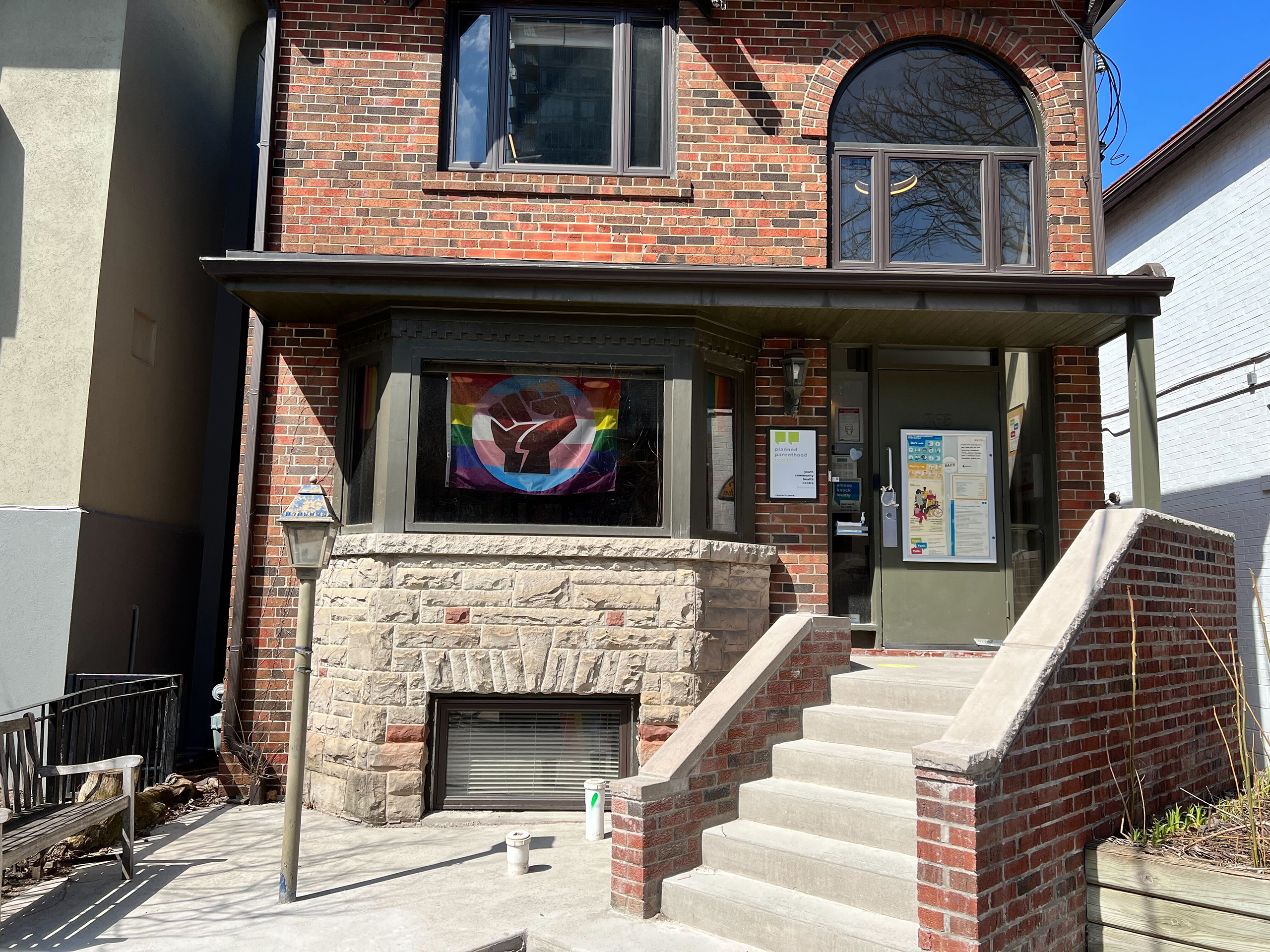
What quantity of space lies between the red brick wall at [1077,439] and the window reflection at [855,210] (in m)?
1.78

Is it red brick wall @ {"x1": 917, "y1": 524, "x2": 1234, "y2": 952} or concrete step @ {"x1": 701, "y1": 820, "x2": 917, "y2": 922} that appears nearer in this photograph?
red brick wall @ {"x1": 917, "y1": 524, "x2": 1234, "y2": 952}

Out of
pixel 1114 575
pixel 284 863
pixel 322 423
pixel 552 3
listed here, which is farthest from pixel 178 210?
pixel 1114 575

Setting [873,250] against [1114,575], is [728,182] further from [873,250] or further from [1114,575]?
[1114,575]

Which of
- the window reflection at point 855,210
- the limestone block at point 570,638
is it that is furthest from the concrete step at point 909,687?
the window reflection at point 855,210

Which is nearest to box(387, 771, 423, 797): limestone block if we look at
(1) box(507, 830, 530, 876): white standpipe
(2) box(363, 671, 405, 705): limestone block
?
(2) box(363, 671, 405, 705): limestone block

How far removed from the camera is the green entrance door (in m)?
7.55

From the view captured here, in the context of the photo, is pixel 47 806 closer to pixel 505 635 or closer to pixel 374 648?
pixel 374 648

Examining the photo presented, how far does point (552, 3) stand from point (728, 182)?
2.04 meters

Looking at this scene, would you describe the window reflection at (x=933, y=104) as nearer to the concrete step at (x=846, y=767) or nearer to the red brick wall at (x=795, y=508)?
the red brick wall at (x=795, y=508)

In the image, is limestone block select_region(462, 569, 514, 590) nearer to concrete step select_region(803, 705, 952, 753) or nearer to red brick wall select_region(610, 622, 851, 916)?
red brick wall select_region(610, 622, 851, 916)

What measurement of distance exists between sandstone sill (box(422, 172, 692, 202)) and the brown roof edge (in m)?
4.30

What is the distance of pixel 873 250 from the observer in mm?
7562

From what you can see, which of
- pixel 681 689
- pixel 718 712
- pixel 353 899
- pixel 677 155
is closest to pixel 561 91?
pixel 677 155

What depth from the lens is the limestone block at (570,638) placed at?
666 cm
